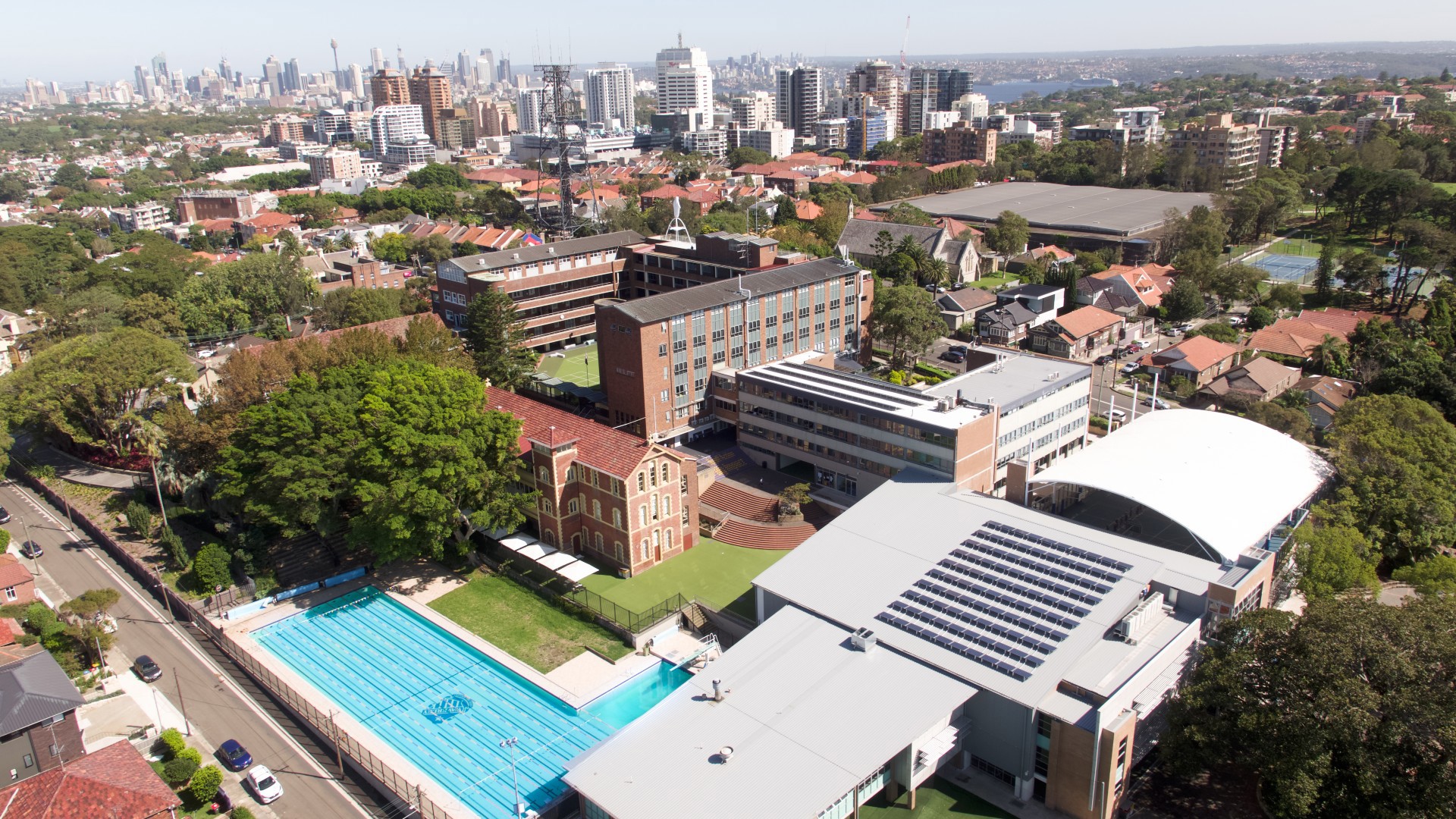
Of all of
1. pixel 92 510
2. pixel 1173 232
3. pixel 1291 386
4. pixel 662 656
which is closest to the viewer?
pixel 662 656

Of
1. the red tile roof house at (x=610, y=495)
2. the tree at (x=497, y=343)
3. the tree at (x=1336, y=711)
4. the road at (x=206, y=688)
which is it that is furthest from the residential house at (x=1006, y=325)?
the road at (x=206, y=688)

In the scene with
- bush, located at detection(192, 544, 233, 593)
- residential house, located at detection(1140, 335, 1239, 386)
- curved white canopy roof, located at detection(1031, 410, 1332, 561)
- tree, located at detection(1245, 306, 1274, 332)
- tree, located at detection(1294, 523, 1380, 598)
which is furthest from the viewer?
tree, located at detection(1245, 306, 1274, 332)

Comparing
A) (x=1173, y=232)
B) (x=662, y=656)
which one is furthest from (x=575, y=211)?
(x=662, y=656)

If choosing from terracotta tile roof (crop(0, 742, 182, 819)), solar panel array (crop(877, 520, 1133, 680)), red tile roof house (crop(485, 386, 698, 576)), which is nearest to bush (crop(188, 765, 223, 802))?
terracotta tile roof (crop(0, 742, 182, 819))

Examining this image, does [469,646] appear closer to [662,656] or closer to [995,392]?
[662,656]

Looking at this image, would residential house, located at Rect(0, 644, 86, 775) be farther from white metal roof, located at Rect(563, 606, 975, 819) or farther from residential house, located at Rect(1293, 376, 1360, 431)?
residential house, located at Rect(1293, 376, 1360, 431)

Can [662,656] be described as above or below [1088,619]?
below

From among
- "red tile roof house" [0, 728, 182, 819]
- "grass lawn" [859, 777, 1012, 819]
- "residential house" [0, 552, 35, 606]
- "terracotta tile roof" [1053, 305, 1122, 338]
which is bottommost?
"grass lawn" [859, 777, 1012, 819]
